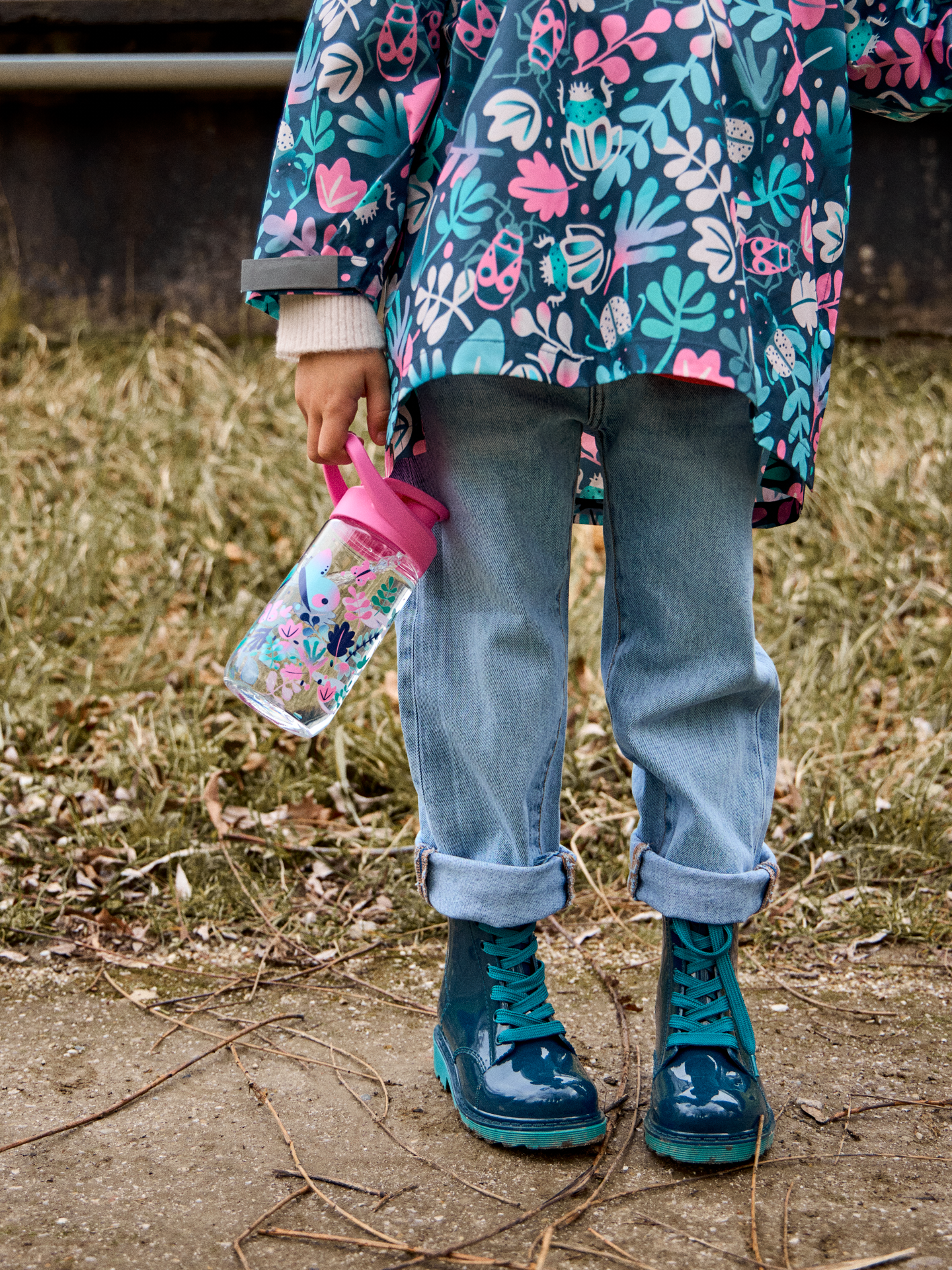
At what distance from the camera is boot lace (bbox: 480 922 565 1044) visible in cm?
131

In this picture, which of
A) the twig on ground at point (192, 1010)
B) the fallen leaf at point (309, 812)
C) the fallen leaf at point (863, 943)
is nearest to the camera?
the twig on ground at point (192, 1010)

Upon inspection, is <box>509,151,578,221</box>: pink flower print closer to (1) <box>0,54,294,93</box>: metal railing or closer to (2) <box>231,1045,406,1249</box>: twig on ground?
(2) <box>231,1045,406,1249</box>: twig on ground

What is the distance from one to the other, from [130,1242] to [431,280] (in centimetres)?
94

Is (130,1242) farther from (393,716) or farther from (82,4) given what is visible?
(82,4)

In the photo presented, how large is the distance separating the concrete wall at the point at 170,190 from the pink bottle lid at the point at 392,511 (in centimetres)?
294

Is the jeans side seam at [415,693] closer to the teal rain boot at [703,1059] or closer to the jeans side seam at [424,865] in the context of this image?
the jeans side seam at [424,865]

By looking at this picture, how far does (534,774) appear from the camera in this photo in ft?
4.25

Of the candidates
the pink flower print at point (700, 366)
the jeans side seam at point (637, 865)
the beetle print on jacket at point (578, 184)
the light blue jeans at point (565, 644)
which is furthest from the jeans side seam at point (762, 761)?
the pink flower print at point (700, 366)

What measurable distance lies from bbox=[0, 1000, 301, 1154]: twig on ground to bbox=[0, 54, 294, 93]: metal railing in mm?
3046

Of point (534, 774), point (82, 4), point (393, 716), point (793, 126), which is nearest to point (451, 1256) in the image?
point (534, 774)

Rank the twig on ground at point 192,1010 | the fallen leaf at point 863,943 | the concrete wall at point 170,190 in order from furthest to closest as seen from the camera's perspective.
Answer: the concrete wall at point 170,190, the fallen leaf at point 863,943, the twig on ground at point 192,1010

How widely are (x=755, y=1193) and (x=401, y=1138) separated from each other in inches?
14.8

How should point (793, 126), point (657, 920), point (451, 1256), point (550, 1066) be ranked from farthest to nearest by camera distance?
point (657, 920), point (550, 1066), point (793, 126), point (451, 1256)

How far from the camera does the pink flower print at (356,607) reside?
49.8 inches
